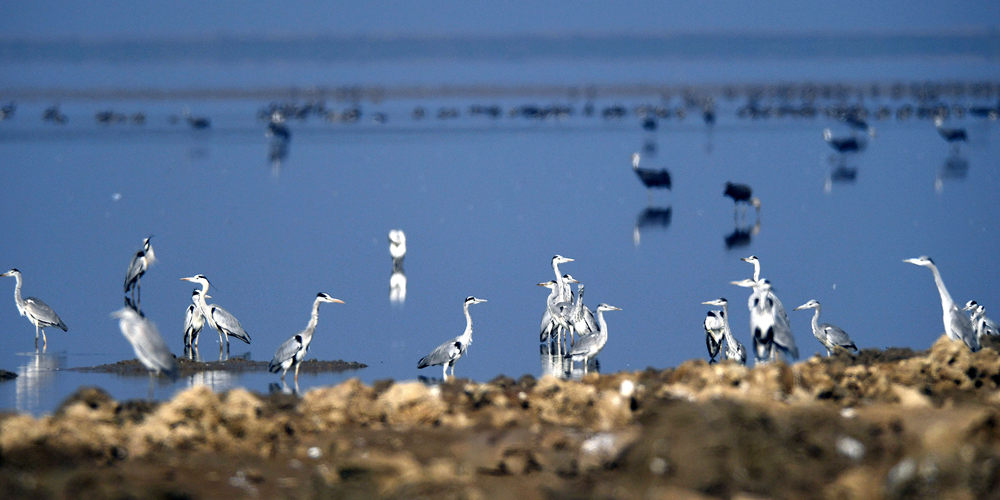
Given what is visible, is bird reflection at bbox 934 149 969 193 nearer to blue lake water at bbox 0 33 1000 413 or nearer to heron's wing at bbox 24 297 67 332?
blue lake water at bbox 0 33 1000 413

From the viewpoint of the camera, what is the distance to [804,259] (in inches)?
881

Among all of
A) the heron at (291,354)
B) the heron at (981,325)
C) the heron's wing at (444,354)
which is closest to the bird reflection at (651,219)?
the heron at (981,325)

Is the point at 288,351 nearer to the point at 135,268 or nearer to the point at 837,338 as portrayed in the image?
the point at 135,268

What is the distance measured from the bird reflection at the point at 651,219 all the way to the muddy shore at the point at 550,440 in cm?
1564

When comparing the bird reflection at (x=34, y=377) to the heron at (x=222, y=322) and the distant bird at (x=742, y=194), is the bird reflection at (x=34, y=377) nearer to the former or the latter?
the heron at (x=222, y=322)

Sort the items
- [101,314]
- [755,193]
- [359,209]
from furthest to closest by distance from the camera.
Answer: [755,193], [359,209], [101,314]

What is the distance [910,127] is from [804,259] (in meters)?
41.0

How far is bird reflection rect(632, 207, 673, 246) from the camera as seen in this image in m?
26.6

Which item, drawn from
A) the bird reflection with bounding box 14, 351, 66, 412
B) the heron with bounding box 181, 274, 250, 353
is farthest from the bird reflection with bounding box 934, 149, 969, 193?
the bird reflection with bounding box 14, 351, 66, 412

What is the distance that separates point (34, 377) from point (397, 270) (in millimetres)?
9353

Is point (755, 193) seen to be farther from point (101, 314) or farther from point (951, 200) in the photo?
point (101, 314)

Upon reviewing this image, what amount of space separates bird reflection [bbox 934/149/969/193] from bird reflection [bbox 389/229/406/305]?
1772 centimetres

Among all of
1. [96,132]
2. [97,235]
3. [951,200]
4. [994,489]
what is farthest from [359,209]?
[96,132]

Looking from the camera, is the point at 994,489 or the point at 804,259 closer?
the point at 994,489
